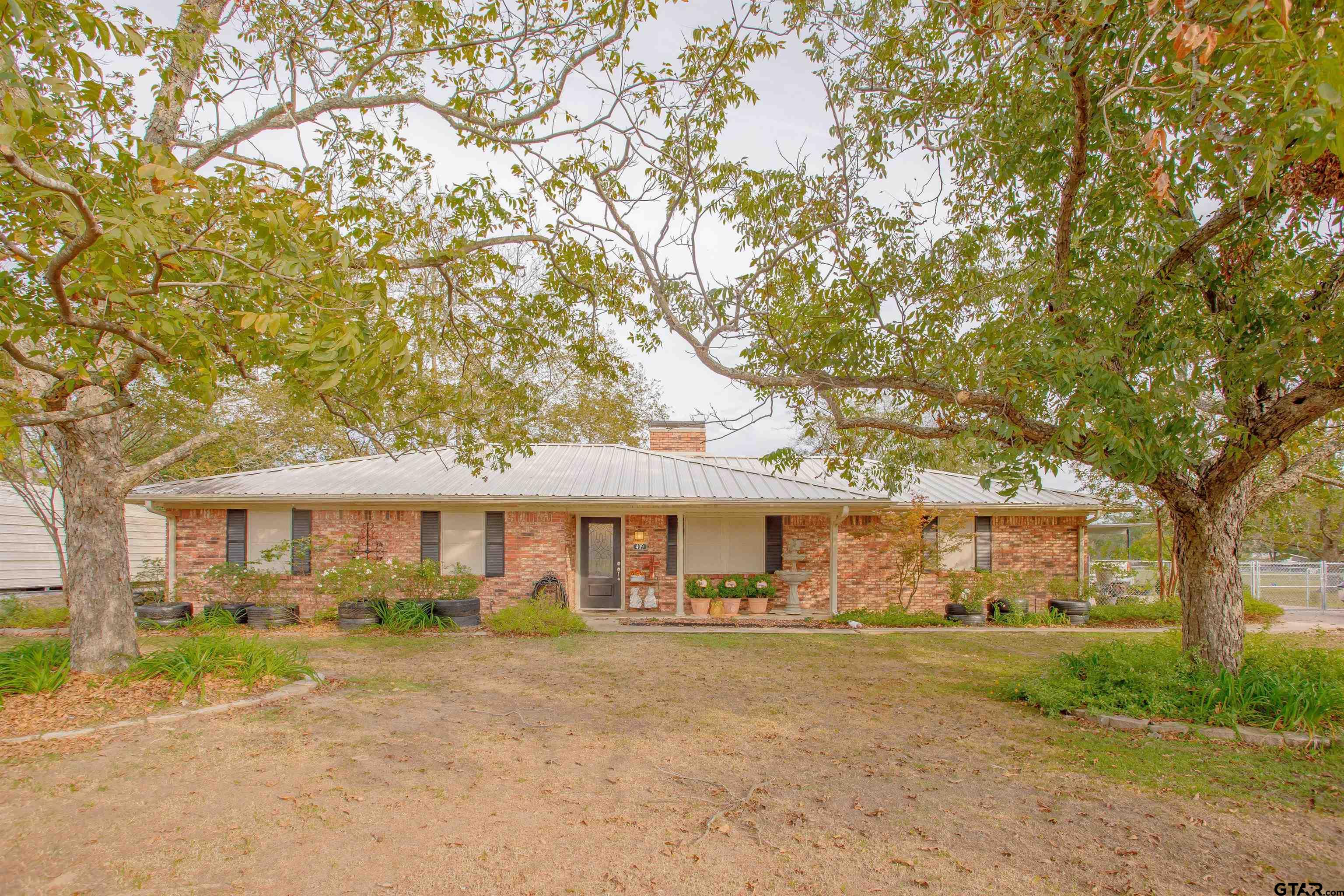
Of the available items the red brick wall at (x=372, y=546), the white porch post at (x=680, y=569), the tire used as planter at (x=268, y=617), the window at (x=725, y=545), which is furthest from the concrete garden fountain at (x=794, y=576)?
the tire used as planter at (x=268, y=617)

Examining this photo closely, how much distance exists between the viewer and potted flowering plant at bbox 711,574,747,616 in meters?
14.8

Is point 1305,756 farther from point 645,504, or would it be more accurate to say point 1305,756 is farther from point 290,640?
point 290,640

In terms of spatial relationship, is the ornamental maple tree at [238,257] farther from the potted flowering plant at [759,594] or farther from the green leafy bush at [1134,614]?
the green leafy bush at [1134,614]

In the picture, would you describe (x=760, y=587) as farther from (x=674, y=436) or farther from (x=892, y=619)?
(x=674, y=436)

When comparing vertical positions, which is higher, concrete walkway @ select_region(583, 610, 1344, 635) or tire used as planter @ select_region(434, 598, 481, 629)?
tire used as planter @ select_region(434, 598, 481, 629)

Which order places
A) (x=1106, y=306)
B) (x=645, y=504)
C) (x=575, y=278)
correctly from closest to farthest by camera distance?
(x=1106, y=306) < (x=575, y=278) < (x=645, y=504)

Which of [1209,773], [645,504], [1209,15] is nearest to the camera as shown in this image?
[1209,15]

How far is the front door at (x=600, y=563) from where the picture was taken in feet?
51.5

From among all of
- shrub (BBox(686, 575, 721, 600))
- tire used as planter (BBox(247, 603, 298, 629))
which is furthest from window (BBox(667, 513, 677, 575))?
tire used as planter (BBox(247, 603, 298, 629))

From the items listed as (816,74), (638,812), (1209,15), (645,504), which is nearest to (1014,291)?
(816,74)

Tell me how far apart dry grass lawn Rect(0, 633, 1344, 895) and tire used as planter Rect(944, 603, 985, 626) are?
692 cm

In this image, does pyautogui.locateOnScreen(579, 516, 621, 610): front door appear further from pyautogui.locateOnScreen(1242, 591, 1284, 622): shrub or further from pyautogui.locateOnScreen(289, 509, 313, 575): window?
pyautogui.locateOnScreen(1242, 591, 1284, 622): shrub

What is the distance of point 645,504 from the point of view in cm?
1388

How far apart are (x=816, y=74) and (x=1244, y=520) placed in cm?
621
